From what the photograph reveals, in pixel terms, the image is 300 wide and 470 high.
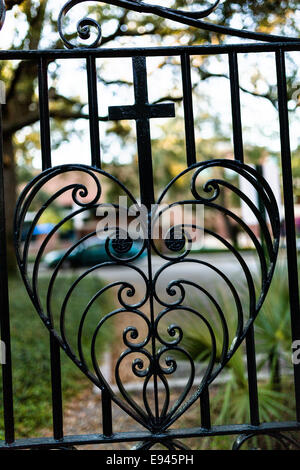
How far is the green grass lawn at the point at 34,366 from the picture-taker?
353cm

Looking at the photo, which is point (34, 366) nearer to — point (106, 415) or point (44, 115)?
point (106, 415)

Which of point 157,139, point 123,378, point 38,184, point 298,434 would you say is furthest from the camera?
point 157,139

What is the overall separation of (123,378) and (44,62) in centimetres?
421

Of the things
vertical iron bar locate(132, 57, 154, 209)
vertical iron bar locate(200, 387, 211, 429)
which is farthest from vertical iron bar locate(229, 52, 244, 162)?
vertical iron bar locate(200, 387, 211, 429)

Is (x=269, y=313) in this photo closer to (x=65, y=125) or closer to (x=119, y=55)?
(x=119, y=55)

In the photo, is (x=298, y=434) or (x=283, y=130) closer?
(x=283, y=130)

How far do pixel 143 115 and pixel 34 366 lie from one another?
3.46 meters

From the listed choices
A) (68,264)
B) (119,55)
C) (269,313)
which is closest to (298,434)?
(269,313)

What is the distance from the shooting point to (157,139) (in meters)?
9.74

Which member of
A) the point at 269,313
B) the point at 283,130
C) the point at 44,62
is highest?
the point at 44,62

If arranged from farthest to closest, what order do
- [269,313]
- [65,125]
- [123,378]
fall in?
[65,125] < [123,378] < [269,313]

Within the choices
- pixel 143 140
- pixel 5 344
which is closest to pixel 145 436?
pixel 5 344

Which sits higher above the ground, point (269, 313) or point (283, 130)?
point (283, 130)

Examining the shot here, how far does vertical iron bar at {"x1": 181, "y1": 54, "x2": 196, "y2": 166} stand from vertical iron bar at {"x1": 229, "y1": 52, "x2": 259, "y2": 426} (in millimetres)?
158
